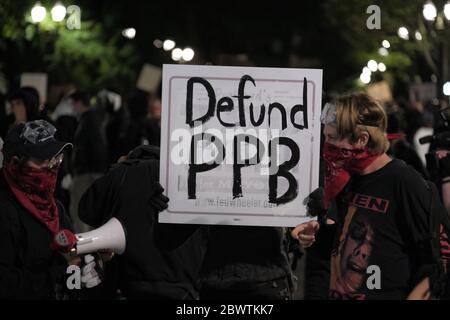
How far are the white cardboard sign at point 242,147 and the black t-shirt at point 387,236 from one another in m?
0.34

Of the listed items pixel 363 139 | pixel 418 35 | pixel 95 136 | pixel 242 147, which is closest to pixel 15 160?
pixel 242 147

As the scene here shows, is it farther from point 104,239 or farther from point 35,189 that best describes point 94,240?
point 35,189

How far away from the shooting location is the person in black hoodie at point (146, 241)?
225 inches

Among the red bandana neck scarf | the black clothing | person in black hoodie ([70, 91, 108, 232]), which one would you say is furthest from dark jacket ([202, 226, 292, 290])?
person in black hoodie ([70, 91, 108, 232])

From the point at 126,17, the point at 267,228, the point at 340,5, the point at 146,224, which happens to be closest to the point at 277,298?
the point at 267,228

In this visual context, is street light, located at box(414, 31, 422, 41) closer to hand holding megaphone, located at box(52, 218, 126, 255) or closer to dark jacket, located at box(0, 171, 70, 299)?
hand holding megaphone, located at box(52, 218, 126, 255)

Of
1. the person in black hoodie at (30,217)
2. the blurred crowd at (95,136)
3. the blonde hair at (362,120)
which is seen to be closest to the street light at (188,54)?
the blurred crowd at (95,136)

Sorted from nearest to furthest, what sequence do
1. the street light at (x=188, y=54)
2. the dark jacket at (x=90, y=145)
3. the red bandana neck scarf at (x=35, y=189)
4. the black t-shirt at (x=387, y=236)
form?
1. the black t-shirt at (x=387, y=236)
2. the red bandana neck scarf at (x=35, y=189)
3. the dark jacket at (x=90, y=145)
4. the street light at (x=188, y=54)

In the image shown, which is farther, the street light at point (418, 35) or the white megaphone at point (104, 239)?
the street light at point (418, 35)

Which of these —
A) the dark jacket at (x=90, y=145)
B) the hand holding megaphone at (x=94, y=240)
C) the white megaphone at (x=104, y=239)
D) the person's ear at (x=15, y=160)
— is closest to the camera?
the hand holding megaphone at (x=94, y=240)

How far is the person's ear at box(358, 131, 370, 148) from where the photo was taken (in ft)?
17.6

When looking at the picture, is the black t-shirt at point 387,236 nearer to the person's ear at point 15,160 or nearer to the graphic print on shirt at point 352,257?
the graphic print on shirt at point 352,257

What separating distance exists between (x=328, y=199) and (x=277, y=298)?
0.68m

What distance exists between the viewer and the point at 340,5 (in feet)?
105
